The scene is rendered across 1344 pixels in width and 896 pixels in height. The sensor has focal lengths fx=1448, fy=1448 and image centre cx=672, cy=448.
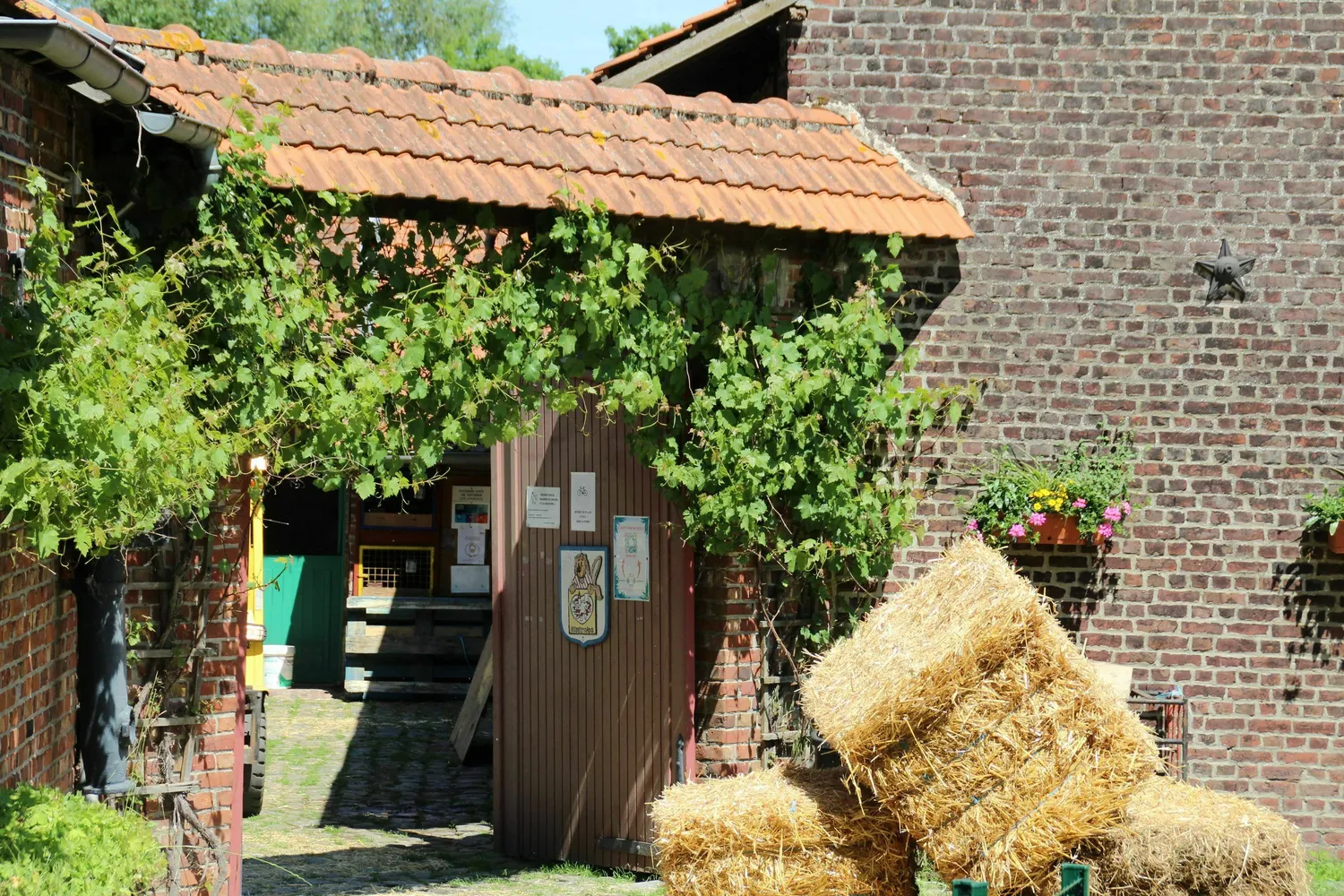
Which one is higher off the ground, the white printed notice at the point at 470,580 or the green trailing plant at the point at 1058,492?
the green trailing plant at the point at 1058,492

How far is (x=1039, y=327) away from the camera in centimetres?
747

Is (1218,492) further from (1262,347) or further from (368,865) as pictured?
(368,865)

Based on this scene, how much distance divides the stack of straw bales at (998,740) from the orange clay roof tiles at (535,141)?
2212 mm

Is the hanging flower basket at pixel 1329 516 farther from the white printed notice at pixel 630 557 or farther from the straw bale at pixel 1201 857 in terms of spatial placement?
the white printed notice at pixel 630 557

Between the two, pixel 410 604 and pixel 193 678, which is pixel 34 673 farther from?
pixel 410 604

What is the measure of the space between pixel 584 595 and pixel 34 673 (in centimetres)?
353

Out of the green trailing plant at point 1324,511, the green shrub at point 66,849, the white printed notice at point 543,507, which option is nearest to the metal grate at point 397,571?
the white printed notice at point 543,507

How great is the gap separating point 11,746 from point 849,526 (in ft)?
12.7

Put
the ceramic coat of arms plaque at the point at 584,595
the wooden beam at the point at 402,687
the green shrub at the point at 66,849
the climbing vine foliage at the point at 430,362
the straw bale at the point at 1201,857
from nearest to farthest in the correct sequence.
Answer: the green shrub at the point at 66,849 → the climbing vine foliage at the point at 430,362 → the straw bale at the point at 1201,857 → the ceramic coat of arms plaque at the point at 584,595 → the wooden beam at the point at 402,687

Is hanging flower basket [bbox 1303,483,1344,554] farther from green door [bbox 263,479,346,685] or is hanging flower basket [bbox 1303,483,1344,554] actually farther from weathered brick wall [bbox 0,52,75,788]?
green door [bbox 263,479,346,685]

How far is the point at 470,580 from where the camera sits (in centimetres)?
1509

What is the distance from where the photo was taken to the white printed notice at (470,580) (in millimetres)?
15016

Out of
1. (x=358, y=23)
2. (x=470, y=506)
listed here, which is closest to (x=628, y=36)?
(x=358, y=23)

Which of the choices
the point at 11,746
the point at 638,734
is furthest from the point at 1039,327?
the point at 11,746
